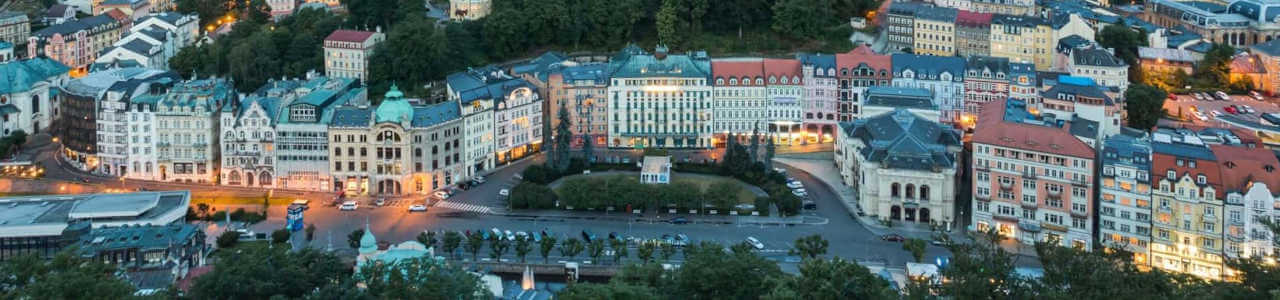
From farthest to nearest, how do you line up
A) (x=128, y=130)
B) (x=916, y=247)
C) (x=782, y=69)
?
(x=782, y=69) < (x=128, y=130) < (x=916, y=247)

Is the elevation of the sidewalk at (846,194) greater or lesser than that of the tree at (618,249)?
greater

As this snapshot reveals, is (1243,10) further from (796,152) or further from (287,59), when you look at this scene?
(287,59)

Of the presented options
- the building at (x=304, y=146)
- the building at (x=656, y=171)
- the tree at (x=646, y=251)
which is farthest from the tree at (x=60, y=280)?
the building at (x=656, y=171)

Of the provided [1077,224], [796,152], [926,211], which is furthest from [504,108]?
[1077,224]

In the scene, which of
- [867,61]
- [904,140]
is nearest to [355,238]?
[904,140]

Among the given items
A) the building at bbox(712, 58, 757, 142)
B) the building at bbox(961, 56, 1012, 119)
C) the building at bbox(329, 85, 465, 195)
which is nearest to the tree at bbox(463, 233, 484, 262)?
the building at bbox(329, 85, 465, 195)

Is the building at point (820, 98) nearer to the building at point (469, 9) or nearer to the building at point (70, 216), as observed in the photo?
the building at point (469, 9)

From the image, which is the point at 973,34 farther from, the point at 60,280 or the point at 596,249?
the point at 60,280
